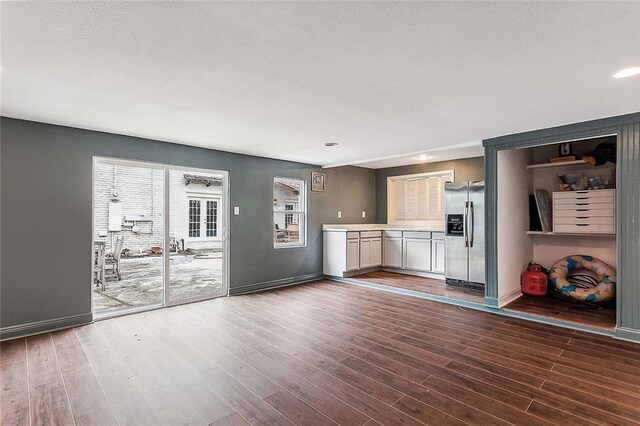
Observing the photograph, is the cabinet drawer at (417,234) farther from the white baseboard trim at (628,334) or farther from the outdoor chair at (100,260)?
the outdoor chair at (100,260)

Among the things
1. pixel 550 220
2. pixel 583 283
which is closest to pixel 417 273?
pixel 550 220

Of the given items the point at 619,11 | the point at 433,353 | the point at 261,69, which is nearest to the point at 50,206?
the point at 261,69

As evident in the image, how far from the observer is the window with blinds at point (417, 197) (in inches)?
259

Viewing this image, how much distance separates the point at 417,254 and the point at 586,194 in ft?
9.13

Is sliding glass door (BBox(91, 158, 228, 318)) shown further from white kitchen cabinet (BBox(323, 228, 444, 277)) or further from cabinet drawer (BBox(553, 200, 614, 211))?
cabinet drawer (BBox(553, 200, 614, 211))

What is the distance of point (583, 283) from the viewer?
4.53 meters

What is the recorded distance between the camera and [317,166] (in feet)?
21.7

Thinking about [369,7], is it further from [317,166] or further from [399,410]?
[317,166]

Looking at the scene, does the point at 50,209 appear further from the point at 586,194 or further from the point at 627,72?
the point at 586,194

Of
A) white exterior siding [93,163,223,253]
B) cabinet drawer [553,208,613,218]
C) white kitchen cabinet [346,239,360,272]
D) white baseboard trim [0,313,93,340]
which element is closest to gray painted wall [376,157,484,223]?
white kitchen cabinet [346,239,360,272]

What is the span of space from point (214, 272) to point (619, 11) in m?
7.23

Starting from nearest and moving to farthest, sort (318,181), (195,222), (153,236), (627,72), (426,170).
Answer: (627,72)
(318,181)
(426,170)
(153,236)
(195,222)

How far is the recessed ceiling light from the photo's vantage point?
230 centimetres

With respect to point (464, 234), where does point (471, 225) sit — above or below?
above
